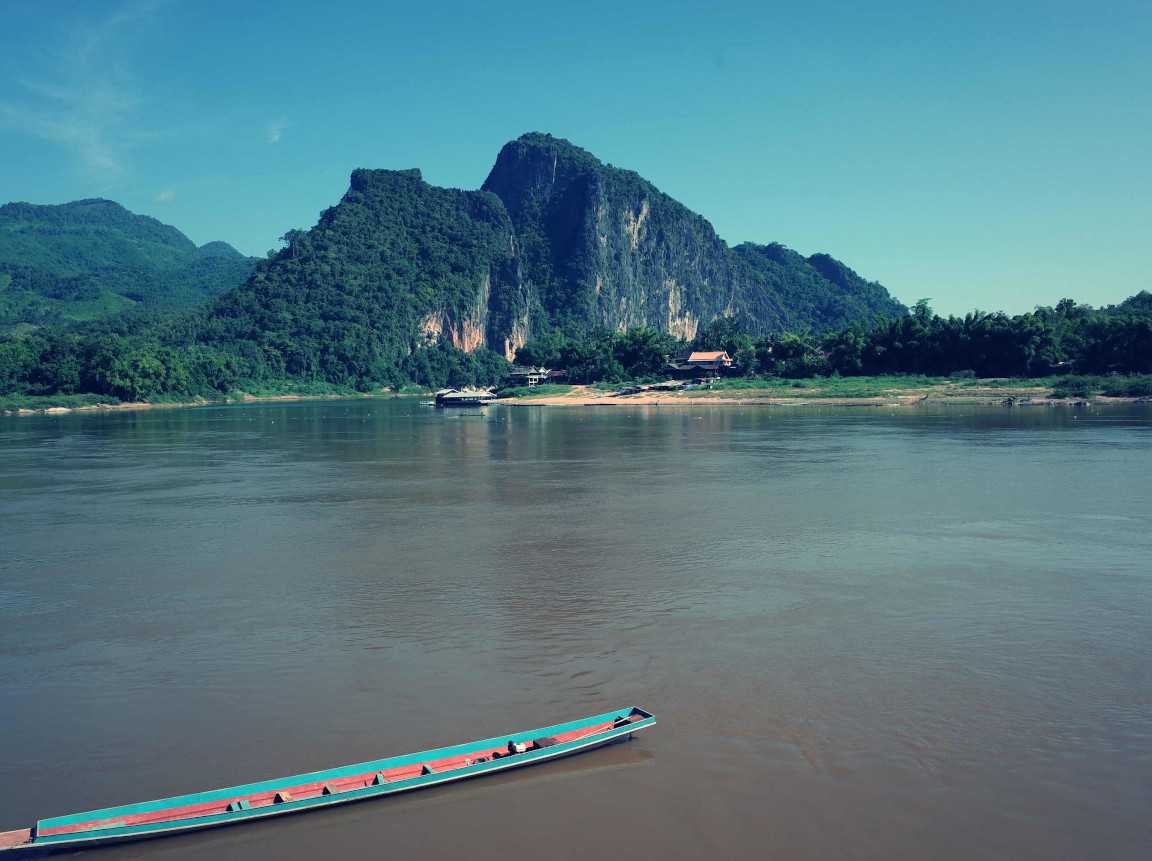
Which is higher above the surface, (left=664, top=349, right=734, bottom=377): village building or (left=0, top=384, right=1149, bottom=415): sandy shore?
(left=664, top=349, right=734, bottom=377): village building

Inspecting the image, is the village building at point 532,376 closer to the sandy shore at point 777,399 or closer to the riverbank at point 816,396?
the riverbank at point 816,396

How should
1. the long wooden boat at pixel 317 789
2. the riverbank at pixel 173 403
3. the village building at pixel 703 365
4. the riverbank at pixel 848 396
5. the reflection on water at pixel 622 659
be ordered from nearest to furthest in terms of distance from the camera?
1. the long wooden boat at pixel 317 789
2. the reflection on water at pixel 622 659
3. the riverbank at pixel 848 396
4. the riverbank at pixel 173 403
5. the village building at pixel 703 365

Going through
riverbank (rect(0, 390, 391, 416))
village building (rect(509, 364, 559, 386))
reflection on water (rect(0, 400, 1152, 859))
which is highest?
village building (rect(509, 364, 559, 386))

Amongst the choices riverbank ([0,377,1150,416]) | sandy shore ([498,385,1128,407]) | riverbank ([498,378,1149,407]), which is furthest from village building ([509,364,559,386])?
riverbank ([498,378,1149,407])

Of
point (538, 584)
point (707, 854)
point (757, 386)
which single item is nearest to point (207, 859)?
point (707, 854)

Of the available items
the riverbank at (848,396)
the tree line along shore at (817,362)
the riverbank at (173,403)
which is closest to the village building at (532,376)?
the tree line along shore at (817,362)

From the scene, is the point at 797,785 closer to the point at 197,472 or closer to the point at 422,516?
the point at 422,516

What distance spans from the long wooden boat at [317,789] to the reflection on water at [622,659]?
228 millimetres

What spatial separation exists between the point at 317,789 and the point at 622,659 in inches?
189

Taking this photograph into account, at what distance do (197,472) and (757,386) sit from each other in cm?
7230

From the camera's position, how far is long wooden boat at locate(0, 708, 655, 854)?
6953mm

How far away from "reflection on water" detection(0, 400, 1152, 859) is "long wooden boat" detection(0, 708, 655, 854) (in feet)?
0.75

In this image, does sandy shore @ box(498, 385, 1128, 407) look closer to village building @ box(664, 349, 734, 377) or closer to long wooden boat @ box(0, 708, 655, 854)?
village building @ box(664, 349, 734, 377)

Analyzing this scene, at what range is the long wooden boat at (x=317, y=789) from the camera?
6953 millimetres
